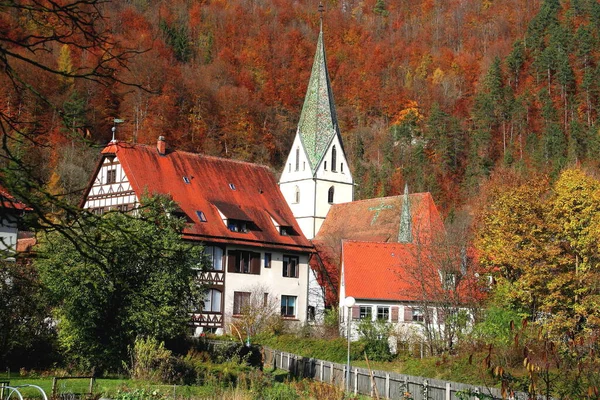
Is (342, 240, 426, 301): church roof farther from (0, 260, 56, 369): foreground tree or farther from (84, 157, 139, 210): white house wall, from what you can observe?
(0, 260, 56, 369): foreground tree

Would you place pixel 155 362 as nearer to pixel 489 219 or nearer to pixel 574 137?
pixel 489 219

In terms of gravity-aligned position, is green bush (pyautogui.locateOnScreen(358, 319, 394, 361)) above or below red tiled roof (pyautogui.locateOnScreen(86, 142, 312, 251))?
below

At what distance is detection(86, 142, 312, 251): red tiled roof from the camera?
4294 centimetres

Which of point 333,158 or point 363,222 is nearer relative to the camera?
point 363,222

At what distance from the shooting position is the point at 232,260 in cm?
4359

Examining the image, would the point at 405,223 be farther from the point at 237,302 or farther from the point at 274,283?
the point at 237,302

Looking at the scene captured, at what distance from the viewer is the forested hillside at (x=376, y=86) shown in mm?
76625

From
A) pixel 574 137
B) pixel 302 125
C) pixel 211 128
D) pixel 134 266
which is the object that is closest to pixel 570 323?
pixel 134 266

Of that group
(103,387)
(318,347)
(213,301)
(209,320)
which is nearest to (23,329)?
(103,387)

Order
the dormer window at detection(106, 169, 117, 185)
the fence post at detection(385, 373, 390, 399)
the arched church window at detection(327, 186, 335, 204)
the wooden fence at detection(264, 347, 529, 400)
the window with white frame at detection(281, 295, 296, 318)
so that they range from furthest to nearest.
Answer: the arched church window at detection(327, 186, 335, 204) < the window with white frame at detection(281, 295, 296, 318) < the dormer window at detection(106, 169, 117, 185) < the fence post at detection(385, 373, 390, 399) < the wooden fence at detection(264, 347, 529, 400)

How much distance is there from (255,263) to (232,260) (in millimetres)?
1547

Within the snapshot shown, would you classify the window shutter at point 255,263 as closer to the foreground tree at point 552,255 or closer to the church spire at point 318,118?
the foreground tree at point 552,255

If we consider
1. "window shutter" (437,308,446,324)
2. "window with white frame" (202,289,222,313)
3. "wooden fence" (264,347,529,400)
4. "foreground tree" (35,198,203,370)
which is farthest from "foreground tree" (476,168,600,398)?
"window with white frame" (202,289,222,313)

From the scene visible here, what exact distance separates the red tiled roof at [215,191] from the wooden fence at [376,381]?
13.4 m
